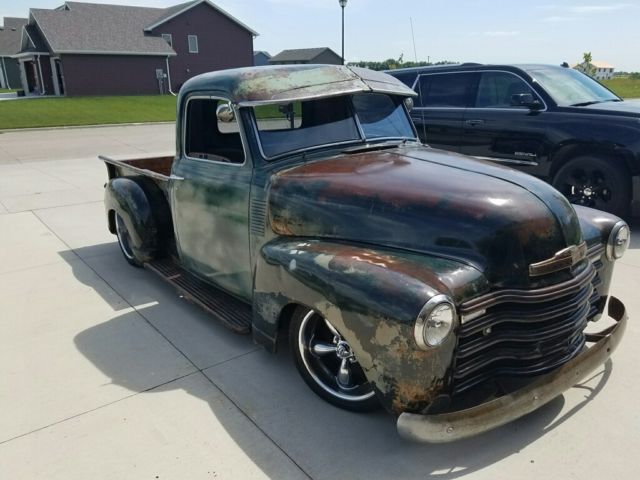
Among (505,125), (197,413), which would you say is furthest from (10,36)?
(197,413)

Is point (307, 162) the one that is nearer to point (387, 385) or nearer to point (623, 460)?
point (387, 385)

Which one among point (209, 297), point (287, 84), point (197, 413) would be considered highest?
point (287, 84)

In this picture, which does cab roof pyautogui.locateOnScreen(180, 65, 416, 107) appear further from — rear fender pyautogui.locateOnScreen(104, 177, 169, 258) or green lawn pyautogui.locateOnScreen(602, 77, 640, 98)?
green lawn pyautogui.locateOnScreen(602, 77, 640, 98)

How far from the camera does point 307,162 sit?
3.47m

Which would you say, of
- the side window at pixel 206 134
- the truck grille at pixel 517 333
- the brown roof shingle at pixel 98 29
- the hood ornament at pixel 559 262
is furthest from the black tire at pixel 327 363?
the brown roof shingle at pixel 98 29

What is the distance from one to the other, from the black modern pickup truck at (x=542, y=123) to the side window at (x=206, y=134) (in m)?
2.61

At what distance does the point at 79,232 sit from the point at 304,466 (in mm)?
5372

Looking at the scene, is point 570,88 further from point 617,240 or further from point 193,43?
point 193,43

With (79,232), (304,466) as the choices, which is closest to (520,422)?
(304,466)

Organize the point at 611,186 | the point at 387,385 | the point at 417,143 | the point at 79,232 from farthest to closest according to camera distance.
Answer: the point at 79,232
the point at 611,186
the point at 417,143
the point at 387,385

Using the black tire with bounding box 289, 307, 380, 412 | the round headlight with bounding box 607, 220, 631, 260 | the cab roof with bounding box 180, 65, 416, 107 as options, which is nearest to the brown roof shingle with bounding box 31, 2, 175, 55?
the cab roof with bounding box 180, 65, 416, 107

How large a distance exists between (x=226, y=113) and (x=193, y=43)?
4004 centimetres

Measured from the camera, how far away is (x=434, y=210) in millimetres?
2734

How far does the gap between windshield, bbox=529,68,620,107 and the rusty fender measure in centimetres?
521
